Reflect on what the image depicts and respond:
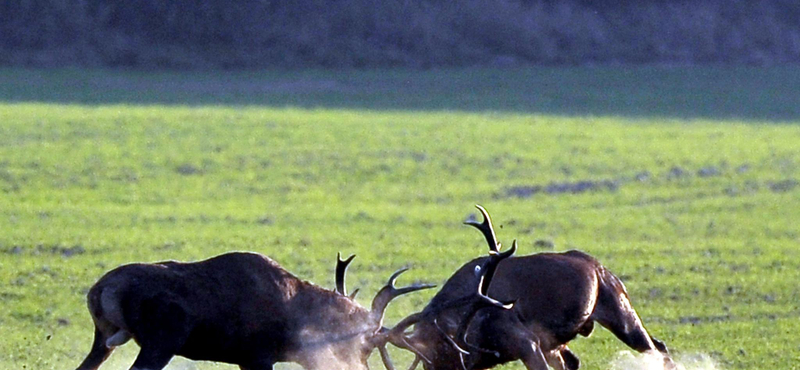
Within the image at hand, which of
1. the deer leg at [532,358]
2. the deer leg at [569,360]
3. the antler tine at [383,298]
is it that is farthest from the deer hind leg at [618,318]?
the antler tine at [383,298]

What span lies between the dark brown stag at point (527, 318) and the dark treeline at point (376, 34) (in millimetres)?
26270

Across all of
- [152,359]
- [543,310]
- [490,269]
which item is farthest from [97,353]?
[543,310]

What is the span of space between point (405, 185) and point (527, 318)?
1190cm

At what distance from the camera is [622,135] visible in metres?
26.3

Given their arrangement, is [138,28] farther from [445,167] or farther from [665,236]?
[665,236]

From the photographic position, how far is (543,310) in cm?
902

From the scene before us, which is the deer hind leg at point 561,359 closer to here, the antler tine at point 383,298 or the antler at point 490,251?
the antler at point 490,251

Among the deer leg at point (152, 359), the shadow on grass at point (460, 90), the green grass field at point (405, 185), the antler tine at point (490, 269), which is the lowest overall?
the shadow on grass at point (460, 90)

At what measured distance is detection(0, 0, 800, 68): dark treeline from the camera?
35438 millimetres

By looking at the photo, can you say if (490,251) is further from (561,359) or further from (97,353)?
(97,353)

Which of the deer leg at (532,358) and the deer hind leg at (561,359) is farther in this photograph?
the deer hind leg at (561,359)

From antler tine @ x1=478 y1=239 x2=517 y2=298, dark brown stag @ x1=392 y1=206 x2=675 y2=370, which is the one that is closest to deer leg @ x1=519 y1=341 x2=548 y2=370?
dark brown stag @ x1=392 y1=206 x2=675 y2=370

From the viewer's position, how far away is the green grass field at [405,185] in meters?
13.2

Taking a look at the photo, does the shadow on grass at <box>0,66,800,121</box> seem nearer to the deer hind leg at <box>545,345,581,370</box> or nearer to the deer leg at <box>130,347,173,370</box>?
the deer hind leg at <box>545,345,581,370</box>
